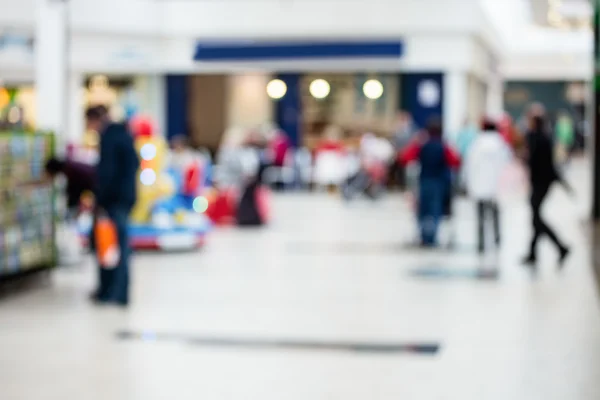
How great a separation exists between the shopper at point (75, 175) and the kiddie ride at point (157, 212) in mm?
3112

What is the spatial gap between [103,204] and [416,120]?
19769mm

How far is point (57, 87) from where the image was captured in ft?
39.4

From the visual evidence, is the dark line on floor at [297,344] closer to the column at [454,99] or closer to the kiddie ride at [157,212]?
the kiddie ride at [157,212]

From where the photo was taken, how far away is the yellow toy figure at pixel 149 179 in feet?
47.9

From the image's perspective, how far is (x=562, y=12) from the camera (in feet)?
89.8

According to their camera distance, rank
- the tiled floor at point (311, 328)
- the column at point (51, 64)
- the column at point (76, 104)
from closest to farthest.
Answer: the tiled floor at point (311, 328)
the column at point (51, 64)
the column at point (76, 104)

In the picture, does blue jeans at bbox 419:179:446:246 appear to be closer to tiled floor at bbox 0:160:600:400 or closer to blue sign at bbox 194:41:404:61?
tiled floor at bbox 0:160:600:400

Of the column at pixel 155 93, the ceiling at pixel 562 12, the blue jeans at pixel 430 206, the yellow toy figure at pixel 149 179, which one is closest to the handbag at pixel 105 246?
the yellow toy figure at pixel 149 179

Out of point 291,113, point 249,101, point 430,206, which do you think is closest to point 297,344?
point 430,206

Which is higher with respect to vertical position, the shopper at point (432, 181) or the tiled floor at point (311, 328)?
the shopper at point (432, 181)

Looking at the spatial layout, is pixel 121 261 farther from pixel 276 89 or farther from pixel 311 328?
pixel 276 89

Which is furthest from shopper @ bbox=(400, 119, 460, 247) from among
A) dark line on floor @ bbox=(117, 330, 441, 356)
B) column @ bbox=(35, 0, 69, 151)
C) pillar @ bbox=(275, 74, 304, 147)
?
pillar @ bbox=(275, 74, 304, 147)

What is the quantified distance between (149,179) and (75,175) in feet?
12.7

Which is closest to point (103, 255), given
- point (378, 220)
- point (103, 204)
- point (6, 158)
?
point (103, 204)
